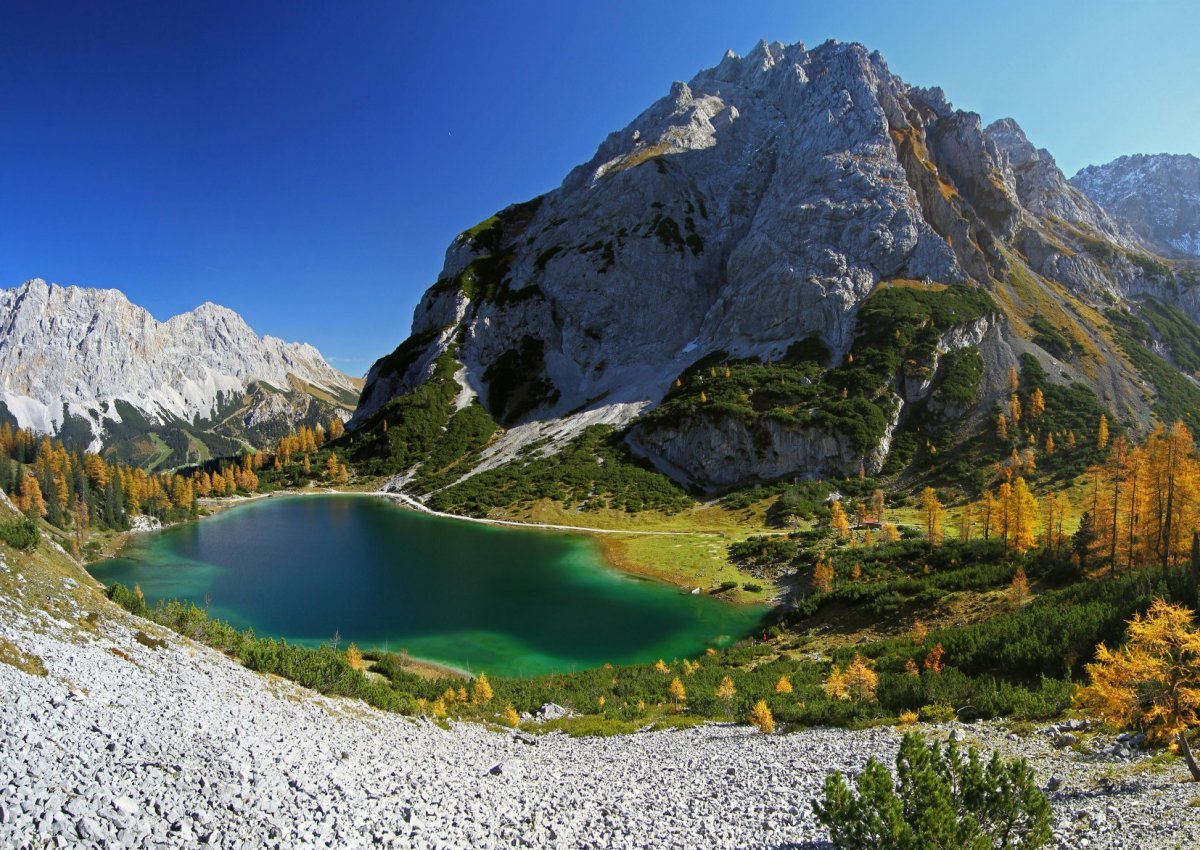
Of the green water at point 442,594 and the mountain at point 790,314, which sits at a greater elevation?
the mountain at point 790,314

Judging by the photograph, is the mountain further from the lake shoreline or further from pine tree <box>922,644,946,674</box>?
pine tree <box>922,644,946,674</box>

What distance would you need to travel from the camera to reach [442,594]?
6159 centimetres

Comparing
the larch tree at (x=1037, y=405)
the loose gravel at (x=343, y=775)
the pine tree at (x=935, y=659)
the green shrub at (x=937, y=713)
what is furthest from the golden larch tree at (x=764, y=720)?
the larch tree at (x=1037, y=405)

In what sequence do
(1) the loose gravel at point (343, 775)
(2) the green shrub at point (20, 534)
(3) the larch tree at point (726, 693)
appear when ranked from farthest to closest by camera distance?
(3) the larch tree at point (726, 693) < (2) the green shrub at point (20, 534) < (1) the loose gravel at point (343, 775)

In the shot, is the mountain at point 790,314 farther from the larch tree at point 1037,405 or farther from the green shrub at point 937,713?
the green shrub at point 937,713

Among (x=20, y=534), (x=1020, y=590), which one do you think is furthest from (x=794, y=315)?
(x=20, y=534)

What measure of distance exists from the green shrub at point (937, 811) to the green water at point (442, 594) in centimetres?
3669

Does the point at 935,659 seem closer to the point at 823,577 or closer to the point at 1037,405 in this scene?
the point at 823,577

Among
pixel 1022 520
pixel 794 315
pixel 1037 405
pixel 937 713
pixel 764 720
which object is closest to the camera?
pixel 937 713

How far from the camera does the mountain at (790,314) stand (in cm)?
11544

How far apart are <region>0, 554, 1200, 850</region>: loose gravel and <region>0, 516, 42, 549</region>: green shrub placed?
369 cm

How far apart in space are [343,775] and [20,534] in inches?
597

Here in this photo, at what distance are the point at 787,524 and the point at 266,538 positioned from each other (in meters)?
83.5

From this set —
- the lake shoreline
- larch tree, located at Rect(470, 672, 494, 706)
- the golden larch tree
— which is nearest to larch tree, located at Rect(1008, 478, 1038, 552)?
the lake shoreline
